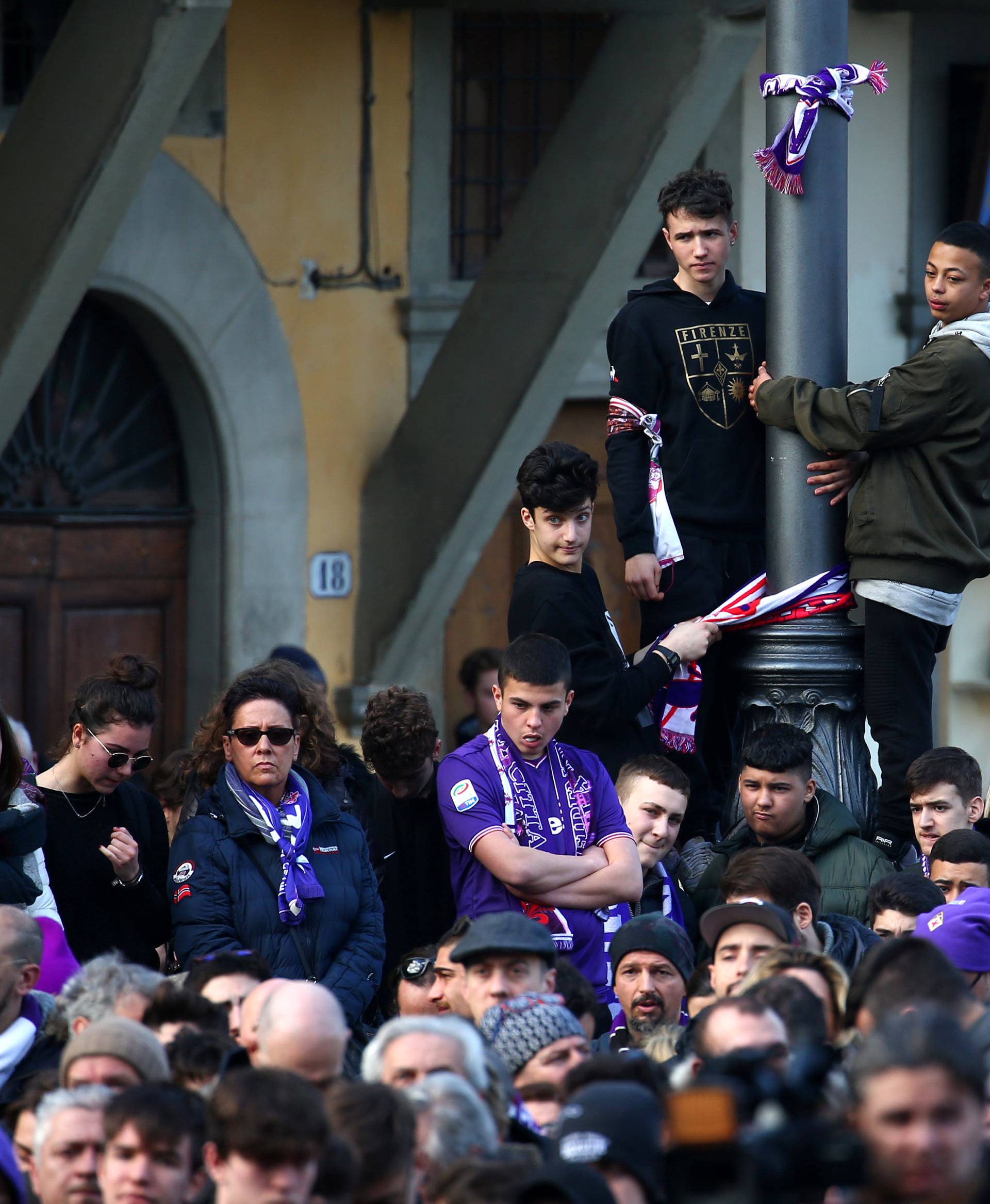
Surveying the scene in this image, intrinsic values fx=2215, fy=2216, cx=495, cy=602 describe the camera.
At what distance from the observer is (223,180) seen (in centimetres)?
1102

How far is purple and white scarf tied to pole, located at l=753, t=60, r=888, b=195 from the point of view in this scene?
6660 millimetres

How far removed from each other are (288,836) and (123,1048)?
1389 millimetres

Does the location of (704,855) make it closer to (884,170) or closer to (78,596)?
(78,596)

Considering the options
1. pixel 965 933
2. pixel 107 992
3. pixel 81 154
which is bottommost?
pixel 107 992

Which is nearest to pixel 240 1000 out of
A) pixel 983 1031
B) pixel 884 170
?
pixel 983 1031

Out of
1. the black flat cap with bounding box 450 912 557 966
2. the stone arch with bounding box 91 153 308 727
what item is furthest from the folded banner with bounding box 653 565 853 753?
the stone arch with bounding box 91 153 308 727

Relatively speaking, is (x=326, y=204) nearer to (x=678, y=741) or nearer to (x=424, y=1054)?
(x=678, y=741)

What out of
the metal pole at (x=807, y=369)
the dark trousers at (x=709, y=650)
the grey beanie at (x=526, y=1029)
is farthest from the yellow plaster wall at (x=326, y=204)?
the grey beanie at (x=526, y=1029)

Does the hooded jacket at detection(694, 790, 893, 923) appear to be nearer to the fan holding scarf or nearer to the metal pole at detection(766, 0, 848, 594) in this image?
the fan holding scarf

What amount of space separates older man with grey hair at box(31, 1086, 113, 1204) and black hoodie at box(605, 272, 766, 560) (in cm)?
297

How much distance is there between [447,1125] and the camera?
425cm

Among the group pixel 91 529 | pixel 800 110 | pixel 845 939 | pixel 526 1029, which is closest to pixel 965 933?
pixel 845 939

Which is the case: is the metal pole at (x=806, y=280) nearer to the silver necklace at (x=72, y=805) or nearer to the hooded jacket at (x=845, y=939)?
the hooded jacket at (x=845, y=939)

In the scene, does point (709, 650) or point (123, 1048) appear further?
point (709, 650)
